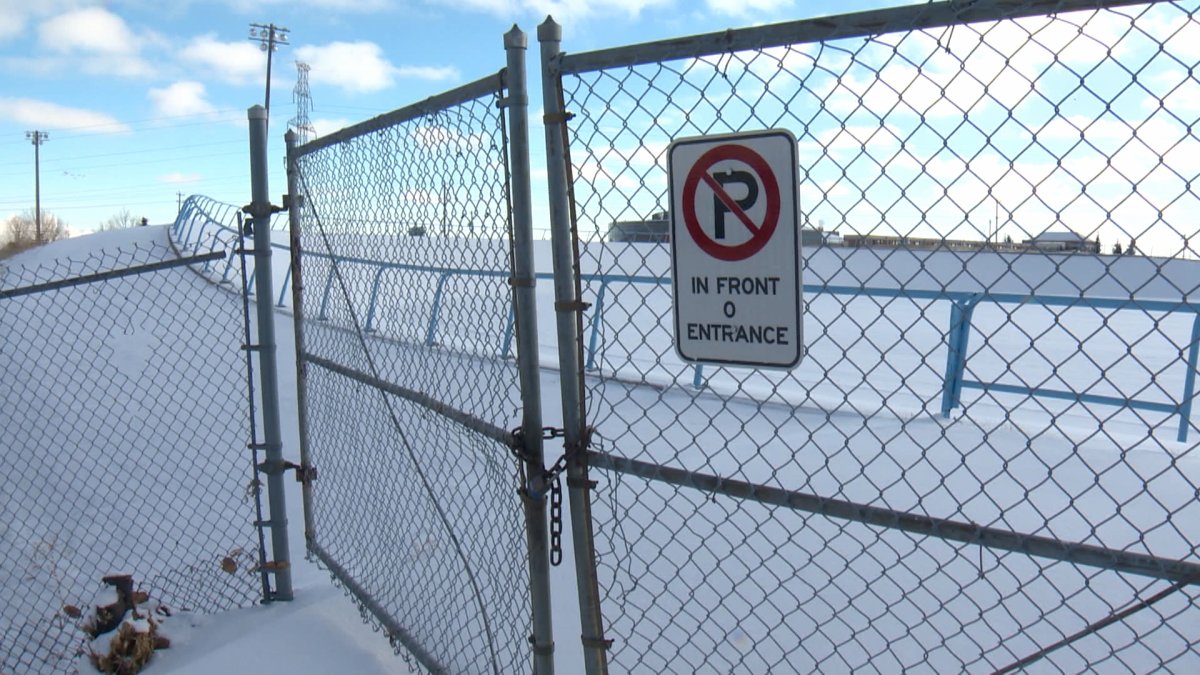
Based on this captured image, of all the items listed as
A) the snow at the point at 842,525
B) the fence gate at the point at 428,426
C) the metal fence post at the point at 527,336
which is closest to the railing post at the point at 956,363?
the snow at the point at 842,525

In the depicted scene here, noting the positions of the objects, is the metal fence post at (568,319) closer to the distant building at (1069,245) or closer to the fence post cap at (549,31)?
the fence post cap at (549,31)

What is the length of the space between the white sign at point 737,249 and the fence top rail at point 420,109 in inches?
29.4

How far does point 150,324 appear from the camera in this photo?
41.9ft

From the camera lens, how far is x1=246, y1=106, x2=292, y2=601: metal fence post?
4348 mm

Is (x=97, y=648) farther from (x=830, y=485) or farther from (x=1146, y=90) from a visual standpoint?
(x=1146, y=90)

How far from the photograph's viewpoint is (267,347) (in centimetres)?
438

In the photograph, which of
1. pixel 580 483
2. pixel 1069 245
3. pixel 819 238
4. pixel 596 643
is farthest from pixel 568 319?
pixel 1069 245

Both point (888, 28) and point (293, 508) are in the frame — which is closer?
point (888, 28)

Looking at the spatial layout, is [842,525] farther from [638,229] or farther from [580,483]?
[580,483]

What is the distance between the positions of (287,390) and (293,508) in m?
3.16

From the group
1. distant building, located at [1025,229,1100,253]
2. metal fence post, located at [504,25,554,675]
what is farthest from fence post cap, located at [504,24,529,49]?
distant building, located at [1025,229,1100,253]

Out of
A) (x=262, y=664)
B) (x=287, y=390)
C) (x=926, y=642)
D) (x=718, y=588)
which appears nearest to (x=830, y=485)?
(x=718, y=588)

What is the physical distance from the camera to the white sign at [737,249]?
2070 mm

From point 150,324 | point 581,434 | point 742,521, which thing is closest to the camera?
point 581,434
